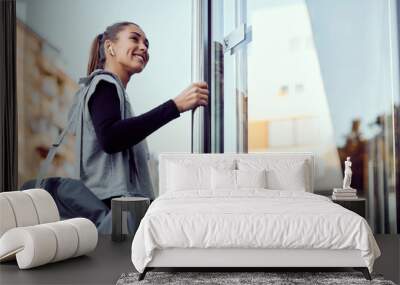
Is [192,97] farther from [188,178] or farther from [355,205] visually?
[355,205]

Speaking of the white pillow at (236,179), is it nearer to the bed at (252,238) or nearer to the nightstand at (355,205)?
the nightstand at (355,205)

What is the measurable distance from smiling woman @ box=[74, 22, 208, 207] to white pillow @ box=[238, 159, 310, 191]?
0.97 metres

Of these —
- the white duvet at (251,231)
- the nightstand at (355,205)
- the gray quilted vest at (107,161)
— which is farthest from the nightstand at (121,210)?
the nightstand at (355,205)

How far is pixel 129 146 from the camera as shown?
6.16 meters

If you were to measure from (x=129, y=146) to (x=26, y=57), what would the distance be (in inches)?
63.3

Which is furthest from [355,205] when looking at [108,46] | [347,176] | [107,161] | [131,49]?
[108,46]

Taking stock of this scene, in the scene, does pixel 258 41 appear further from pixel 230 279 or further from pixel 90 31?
pixel 230 279

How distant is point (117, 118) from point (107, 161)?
497mm

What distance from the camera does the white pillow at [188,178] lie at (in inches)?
218

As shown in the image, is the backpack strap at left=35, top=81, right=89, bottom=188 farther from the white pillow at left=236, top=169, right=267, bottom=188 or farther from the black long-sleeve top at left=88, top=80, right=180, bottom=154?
the white pillow at left=236, top=169, right=267, bottom=188

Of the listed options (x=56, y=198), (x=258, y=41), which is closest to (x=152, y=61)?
(x=258, y=41)

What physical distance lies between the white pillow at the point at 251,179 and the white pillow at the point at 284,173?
0.45ft

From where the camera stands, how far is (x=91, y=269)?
169 inches

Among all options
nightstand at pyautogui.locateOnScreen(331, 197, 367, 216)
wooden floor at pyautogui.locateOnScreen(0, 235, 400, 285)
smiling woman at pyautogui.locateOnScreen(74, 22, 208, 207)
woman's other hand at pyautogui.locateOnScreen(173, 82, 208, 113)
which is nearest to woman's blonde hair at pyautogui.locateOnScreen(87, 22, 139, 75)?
smiling woman at pyautogui.locateOnScreen(74, 22, 208, 207)
